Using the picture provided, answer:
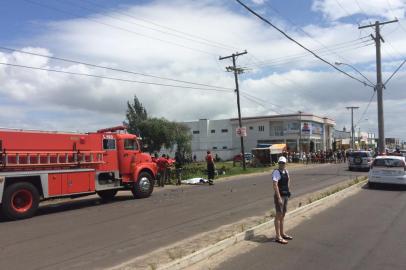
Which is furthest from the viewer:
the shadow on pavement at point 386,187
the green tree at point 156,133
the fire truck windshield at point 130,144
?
the green tree at point 156,133

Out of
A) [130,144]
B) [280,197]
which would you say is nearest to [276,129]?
[130,144]

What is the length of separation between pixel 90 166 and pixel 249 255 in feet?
31.2

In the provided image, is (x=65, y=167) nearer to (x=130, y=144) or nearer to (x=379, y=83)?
(x=130, y=144)

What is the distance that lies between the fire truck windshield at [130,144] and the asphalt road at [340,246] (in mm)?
8365

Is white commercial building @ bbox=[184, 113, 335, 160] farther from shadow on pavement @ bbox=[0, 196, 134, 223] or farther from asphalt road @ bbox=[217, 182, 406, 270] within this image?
asphalt road @ bbox=[217, 182, 406, 270]

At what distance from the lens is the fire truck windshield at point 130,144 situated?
19206 millimetres

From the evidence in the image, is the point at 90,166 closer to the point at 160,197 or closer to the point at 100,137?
the point at 100,137

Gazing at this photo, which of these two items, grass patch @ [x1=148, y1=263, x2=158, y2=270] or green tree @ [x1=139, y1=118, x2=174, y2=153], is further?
green tree @ [x1=139, y1=118, x2=174, y2=153]

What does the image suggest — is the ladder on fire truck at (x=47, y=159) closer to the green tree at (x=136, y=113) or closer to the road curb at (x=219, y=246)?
the road curb at (x=219, y=246)

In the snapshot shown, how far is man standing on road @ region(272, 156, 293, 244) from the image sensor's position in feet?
31.9

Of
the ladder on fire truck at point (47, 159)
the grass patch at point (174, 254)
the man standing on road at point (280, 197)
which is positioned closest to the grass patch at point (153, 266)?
the grass patch at point (174, 254)

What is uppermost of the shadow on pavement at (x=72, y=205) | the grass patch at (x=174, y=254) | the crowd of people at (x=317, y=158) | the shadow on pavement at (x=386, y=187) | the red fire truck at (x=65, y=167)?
the red fire truck at (x=65, y=167)

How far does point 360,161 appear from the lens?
38.0m

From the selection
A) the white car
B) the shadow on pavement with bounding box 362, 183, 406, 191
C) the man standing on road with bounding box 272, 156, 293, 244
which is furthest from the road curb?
the shadow on pavement with bounding box 362, 183, 406, 191
